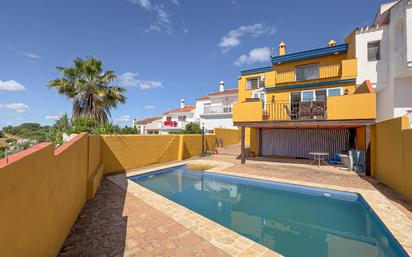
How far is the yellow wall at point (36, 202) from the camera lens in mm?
1948

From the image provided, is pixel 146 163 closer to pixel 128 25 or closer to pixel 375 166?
pixel 128 25

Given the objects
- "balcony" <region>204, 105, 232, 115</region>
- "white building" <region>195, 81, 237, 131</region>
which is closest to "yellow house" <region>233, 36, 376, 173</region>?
"white building" <region>195, 81, 237, 131</region>

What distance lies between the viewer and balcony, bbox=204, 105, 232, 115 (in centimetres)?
3023

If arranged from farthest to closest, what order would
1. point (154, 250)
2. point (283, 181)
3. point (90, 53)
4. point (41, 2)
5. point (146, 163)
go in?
1. point (90, 53)
2. point (146, 163)
3. point (41, 2)
4. point (283, 181)
5. point (154, 250)

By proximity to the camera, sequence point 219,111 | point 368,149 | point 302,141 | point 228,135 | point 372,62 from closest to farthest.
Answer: point 368,149 < point 372,62 < point 302,141 < point 228,135 < point 219,111

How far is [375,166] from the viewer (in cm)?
966

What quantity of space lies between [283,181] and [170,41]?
16382 mm

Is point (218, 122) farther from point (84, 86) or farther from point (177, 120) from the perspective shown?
point (84, 86)

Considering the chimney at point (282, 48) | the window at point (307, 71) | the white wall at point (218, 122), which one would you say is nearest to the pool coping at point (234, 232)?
the window at point (307, 71)

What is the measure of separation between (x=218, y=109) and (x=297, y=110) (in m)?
18.3

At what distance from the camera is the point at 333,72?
14312 millimetres

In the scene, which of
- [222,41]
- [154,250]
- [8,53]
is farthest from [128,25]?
[154,250]

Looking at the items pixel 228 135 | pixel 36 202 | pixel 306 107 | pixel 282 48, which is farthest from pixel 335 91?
pixel 36 202

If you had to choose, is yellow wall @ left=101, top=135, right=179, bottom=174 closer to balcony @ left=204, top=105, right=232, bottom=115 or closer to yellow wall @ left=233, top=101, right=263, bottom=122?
yellow wall @ left=233, top=101, right=263, bottom=122
